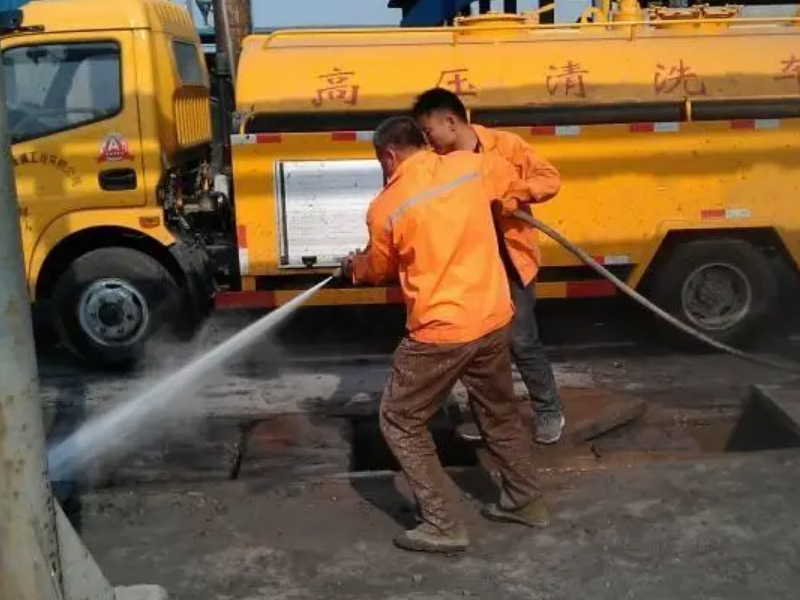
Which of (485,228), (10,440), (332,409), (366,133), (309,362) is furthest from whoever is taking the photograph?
(309,362)

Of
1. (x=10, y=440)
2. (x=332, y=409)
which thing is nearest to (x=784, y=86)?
(x=332, y=409)

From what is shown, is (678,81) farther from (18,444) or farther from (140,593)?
(18,444)

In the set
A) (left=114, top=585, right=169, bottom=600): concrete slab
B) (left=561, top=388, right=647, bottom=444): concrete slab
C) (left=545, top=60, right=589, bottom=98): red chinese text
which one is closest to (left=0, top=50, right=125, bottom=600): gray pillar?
(left=114, top=585, right=169, bottom=600): concrete slab

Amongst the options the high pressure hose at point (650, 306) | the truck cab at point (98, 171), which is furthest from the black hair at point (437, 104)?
the truck cab at point (98, 171)

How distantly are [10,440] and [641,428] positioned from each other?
3.70 m

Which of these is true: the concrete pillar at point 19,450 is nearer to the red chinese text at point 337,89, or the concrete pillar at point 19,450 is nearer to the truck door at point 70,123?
the red chinese text at point 337,89

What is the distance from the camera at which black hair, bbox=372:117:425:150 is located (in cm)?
381

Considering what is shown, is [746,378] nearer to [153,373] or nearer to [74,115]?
[153,373]

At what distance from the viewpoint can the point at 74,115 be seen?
6.83 m

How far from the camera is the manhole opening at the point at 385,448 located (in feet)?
18.1

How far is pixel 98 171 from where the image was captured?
687 cm

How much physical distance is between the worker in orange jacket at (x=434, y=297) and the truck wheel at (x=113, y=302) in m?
3.21

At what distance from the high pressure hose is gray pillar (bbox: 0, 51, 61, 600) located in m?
2.35

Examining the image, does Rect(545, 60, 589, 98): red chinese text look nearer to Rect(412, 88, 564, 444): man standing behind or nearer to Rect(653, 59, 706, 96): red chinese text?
Rect(653, 59, 706, 96): red chinese text
